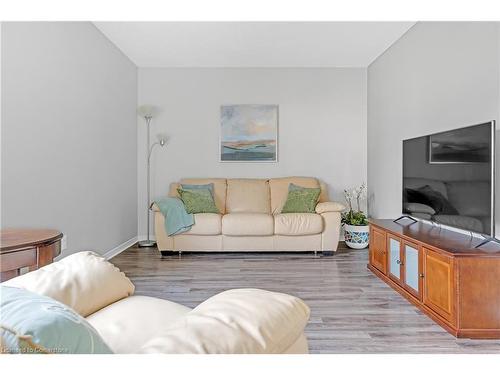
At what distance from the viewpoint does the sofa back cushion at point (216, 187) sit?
16.1 feet

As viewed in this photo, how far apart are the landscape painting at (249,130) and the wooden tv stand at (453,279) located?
9.00 ft

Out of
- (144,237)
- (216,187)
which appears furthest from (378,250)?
(144,237)

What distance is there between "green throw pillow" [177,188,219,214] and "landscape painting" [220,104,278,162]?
0.87 meters

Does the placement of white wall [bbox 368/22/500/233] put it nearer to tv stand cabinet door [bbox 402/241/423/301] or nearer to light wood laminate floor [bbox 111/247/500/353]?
tv stand cabinet door [bbox 402/241/423/301]

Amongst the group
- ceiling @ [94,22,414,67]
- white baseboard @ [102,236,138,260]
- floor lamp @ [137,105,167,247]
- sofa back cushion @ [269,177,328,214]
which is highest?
ceiling @ [94,22,414,67]

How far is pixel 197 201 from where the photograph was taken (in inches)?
180

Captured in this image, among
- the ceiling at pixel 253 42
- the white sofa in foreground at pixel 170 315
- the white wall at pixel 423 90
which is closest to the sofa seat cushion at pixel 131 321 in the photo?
the white sofa in foreground at pixel 170 315

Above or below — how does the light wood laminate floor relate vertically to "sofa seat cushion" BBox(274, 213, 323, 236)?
below

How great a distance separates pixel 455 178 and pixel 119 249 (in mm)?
3795

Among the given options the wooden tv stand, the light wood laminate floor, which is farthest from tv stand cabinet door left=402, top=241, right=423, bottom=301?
the light wood laminate floor

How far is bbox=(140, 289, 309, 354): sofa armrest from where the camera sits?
0.67m

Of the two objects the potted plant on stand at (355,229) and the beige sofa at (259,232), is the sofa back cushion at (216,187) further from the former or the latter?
the potted plant on stand at (355,229)
